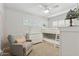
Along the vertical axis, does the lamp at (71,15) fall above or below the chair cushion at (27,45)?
above

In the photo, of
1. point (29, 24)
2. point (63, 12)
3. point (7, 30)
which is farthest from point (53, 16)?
point (7, 30)

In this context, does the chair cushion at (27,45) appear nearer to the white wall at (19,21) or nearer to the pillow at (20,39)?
the pillow at (20,39)

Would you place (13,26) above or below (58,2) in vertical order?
below

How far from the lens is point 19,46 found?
2.24 m

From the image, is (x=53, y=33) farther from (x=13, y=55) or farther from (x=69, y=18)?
(x=13, y=55)

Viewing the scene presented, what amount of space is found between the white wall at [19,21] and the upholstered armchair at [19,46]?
5.8 inches

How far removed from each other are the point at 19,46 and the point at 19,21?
54 cm

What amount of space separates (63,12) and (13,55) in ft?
4.52

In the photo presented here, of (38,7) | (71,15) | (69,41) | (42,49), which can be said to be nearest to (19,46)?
(42,49)

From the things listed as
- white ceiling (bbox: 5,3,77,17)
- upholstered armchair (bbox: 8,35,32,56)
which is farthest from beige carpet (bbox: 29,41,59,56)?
white ceiling (bbox: 5,3,77,17)

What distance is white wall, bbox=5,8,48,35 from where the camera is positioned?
214 cm

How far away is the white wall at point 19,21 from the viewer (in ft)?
7.02

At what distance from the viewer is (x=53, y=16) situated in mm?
Answer: 2203

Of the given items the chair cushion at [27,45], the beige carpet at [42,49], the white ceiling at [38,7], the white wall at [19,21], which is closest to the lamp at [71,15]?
the white ceiling at [38,7]
